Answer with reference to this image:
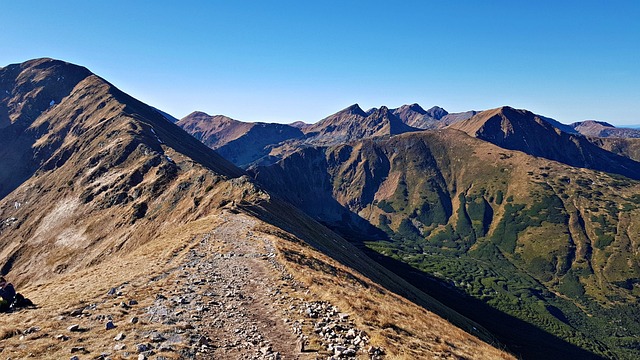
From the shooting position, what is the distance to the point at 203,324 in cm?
2220

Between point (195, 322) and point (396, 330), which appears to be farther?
point (396, 330)

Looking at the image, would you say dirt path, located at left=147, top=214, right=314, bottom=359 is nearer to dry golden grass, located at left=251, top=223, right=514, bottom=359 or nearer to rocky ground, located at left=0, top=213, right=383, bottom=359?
rocky ground, located at left=0, top=213, right=383, bottom=359

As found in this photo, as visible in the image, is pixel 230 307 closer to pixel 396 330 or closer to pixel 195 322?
pixel 195 322

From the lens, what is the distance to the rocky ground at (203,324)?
18375mm

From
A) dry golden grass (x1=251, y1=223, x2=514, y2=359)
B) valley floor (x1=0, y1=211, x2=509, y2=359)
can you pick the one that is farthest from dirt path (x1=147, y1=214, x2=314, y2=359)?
dry golden grass (x1=251, y1=223, x2=514, y2=359)

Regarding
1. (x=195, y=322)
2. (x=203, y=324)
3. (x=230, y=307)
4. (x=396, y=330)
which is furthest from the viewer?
(x=230, y=307)

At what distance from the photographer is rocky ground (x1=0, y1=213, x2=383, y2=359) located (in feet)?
60.3

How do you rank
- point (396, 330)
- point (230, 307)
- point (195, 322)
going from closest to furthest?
point (195, 322) < point (396, 330) < point (230, 307)

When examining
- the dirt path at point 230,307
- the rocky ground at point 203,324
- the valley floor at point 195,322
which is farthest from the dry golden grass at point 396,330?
the dirt path at point 230,307

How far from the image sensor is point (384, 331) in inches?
880

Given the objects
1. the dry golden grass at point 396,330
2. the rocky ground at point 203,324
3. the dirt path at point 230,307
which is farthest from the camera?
the dry golden grass at point 396,330

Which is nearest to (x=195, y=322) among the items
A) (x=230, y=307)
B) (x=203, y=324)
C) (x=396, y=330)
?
(x=203, y=324)

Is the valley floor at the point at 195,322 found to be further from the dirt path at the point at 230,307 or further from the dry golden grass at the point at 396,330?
the dry golden grass at the point at 396,330

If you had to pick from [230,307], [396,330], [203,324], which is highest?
[203,324]
